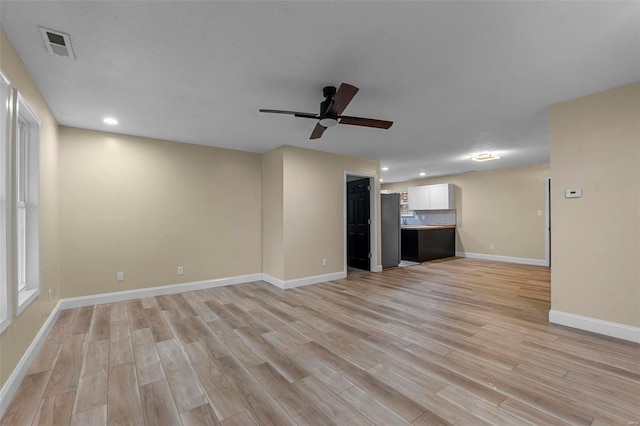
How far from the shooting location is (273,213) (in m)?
4.86

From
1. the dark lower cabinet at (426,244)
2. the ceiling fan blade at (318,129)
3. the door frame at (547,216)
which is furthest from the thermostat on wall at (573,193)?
the door frame at (547,216)

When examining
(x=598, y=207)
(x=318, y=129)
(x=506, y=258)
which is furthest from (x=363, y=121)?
(x=506, y=258)

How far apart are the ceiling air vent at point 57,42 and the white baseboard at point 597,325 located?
16.6 feet

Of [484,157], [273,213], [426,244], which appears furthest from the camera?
[426,244]

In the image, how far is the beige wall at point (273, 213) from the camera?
182 inches

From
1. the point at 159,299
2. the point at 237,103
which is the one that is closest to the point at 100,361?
the point at 159,299

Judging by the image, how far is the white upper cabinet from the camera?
26.2 ft

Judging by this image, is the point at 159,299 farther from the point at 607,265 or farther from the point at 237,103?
the point at 607,265

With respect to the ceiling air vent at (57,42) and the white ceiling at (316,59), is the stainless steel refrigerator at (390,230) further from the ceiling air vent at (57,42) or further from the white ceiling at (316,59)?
the ceiling air vent at (57,42)

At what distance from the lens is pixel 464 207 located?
7.96 meters

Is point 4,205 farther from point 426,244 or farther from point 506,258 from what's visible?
point 506,258

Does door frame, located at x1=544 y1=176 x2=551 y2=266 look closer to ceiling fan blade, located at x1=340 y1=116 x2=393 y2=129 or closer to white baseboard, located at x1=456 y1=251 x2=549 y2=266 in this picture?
white baseboard, located at x1=456 y1=251 x2=549 y2=266

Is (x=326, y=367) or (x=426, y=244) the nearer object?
(x=326, y=367)

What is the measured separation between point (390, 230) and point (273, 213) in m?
2.95
